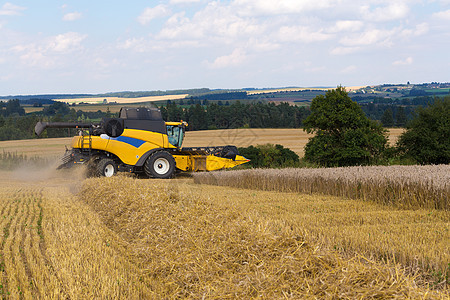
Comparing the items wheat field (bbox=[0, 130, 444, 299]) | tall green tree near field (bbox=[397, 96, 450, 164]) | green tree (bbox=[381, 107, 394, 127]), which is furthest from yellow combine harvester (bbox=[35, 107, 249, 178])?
green tree (bbox=[381, 107, 394, 127])

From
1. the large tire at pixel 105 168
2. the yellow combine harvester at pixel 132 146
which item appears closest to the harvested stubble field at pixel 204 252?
the large tire at pixel 105 168

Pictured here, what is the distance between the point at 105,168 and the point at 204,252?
15114 millimetres

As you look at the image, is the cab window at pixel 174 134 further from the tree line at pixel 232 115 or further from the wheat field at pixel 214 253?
the tree line at pixel 232 115

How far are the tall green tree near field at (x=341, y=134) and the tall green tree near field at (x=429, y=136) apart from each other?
7.03 feet

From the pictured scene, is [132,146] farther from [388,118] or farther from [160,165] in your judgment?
[388,118]

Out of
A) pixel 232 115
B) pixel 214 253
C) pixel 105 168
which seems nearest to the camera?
pixel 214 253

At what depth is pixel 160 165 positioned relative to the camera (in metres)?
21.0

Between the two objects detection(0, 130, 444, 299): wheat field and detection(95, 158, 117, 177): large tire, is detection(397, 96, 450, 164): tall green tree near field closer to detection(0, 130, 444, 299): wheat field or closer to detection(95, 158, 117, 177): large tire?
detection(95, 158, 117, 177): large tire

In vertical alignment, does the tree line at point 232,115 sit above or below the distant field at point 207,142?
above

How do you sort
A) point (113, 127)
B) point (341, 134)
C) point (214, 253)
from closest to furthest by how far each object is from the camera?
1. point (214, 253)
2. point (113, 127)
3. point (341, 134)

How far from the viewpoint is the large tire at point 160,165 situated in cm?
2069

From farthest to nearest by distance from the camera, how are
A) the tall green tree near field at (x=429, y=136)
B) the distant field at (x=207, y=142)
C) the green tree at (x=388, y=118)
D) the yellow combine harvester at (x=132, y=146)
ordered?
the green tree at (x=388, y=118), the distant field at (x=207, y=142), the tall green tree near field at (x=429, y=136), the yellow combine harvester at (x=132, y=146)

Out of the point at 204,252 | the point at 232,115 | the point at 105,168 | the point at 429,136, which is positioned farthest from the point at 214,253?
the point at 232,115

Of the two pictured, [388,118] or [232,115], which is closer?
[232,115]
